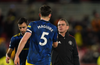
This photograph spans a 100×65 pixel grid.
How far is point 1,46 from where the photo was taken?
1259 cm

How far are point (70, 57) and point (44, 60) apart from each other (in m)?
1.49

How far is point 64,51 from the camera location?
5.73 meters

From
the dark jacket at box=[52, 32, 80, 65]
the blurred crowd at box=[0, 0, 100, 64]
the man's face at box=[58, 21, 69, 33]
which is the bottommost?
the blurred crowd at box=[0, 0, 100, 64]

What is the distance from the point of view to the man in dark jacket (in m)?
5.68

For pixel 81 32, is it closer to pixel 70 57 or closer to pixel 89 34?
pixel 89 34

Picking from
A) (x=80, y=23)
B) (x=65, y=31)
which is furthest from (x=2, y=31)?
(x=65, y=31)

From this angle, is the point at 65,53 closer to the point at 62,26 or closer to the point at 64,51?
the point at 64,51

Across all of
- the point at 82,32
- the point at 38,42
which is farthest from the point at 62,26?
the point at 82,32

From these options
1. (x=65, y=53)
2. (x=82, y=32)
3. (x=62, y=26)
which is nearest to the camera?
(x=65, y=53)

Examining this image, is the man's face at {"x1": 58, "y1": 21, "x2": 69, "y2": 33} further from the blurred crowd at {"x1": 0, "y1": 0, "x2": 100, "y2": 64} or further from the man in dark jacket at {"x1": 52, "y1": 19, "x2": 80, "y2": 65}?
the blurred crowd at {"x1": 0, "y1": 0, "x2": 100, "y2": 64}

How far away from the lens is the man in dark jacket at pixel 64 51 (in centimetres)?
568

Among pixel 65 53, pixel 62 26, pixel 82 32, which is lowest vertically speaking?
pixel 82 32

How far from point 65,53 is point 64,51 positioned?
0.06 metres

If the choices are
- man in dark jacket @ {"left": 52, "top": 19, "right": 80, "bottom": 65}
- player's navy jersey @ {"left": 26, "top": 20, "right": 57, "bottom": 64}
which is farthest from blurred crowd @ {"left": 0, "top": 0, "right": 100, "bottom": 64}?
player's navy jersey @ {"left": 26, "top": 20, "right": 57, "bottom": 64}
